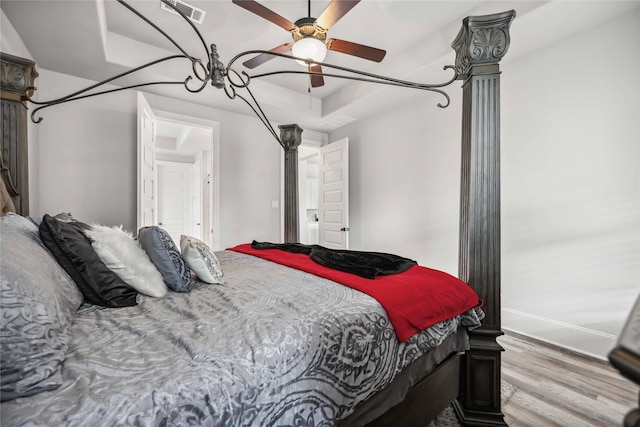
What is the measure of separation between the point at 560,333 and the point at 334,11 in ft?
10.5

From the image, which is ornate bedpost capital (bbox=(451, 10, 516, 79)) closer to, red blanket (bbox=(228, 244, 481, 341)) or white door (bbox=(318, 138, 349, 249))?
red blanket (bbox=(228, 244, 481, 341))

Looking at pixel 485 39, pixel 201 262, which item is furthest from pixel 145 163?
pixel 485 39

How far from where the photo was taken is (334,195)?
4621 millimetres

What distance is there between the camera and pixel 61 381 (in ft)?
Answer: 2.11

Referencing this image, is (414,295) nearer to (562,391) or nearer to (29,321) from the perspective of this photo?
(29,321)

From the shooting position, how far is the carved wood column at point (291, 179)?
3.13m

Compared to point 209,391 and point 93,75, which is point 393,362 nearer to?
point 209,391

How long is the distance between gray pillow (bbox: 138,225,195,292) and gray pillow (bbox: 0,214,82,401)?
40 centimetres

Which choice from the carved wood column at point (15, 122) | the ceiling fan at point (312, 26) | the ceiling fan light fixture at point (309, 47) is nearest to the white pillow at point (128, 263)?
the carved wood column at point (15, 122)

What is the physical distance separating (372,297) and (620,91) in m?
2.71

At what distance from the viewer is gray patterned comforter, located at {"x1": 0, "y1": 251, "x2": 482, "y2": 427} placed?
→ 2.01 ft

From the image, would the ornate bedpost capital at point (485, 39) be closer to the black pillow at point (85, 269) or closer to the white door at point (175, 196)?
the black pillow at point (85, 269)

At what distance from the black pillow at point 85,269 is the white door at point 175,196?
5.65 meters

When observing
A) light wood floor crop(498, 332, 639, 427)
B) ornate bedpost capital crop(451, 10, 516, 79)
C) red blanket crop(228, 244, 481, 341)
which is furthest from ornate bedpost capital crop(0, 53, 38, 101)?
light wood floor crop(498, 332, 639, 427)
